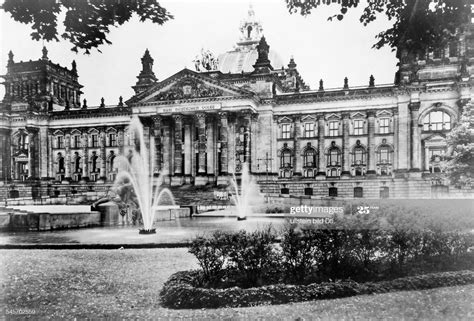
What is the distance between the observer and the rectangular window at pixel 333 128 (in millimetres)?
53688

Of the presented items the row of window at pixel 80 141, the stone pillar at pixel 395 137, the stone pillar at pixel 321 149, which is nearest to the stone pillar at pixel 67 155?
the row of window at pixel 80 141

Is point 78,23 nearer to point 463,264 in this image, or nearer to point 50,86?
point 463,264

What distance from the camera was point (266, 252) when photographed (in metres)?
10.5

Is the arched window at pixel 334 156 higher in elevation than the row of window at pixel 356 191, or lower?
higher

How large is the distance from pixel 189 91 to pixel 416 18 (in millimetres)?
45178

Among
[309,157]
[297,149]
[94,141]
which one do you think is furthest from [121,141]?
[309,157]

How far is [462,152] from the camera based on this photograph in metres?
20.7

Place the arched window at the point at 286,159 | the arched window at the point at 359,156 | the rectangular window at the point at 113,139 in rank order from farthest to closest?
the rectangular window at the point at 113,139 → the arched window at the point at 286,159 → the arched window at the point at 359,156

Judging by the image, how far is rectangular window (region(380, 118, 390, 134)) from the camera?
50000 mm

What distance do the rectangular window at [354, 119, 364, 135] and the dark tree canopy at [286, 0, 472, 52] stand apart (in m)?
41.2

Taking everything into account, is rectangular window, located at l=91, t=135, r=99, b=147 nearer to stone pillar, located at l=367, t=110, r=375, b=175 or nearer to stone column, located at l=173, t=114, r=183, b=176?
stone column, located at l=173, t=114, r=183, b=176

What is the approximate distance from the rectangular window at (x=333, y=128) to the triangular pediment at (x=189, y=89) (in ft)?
37.1

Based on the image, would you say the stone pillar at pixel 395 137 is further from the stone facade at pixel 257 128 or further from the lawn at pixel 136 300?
the lawn at pixel 136 300

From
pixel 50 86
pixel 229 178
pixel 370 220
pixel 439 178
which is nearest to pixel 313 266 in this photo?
pixel 370 220
